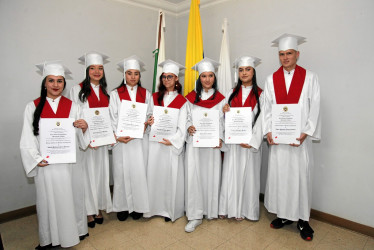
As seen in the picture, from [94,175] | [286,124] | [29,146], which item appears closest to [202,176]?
[286,124]

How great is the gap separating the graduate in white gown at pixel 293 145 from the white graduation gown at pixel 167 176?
1.22m

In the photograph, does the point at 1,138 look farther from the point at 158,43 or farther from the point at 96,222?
the point at 158,43

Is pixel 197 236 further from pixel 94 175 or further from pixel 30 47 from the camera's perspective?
pixel 30 47

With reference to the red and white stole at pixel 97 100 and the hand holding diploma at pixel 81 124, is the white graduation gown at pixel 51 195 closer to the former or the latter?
the hand holding diploma at pixel 81 124

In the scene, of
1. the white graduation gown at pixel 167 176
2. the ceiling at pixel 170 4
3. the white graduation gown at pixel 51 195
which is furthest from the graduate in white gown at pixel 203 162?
the ceiling at pixel 170 4

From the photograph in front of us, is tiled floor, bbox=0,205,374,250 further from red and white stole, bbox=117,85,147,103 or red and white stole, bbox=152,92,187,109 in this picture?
red and white stole, bbox=117,85,147,103

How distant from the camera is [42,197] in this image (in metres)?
→ 2.61

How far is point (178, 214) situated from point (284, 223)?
152cm

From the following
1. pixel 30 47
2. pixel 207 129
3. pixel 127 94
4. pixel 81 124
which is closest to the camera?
pixel 81 124

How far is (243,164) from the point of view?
335 cm

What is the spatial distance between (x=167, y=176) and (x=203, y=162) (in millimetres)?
564

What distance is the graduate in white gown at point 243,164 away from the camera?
3234mm

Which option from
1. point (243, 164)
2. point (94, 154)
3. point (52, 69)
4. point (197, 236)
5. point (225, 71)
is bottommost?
point (197, 236)

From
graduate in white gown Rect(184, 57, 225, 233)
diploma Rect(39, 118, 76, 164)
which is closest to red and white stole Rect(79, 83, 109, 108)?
diploma Rect(39, 118, 76, 164)
